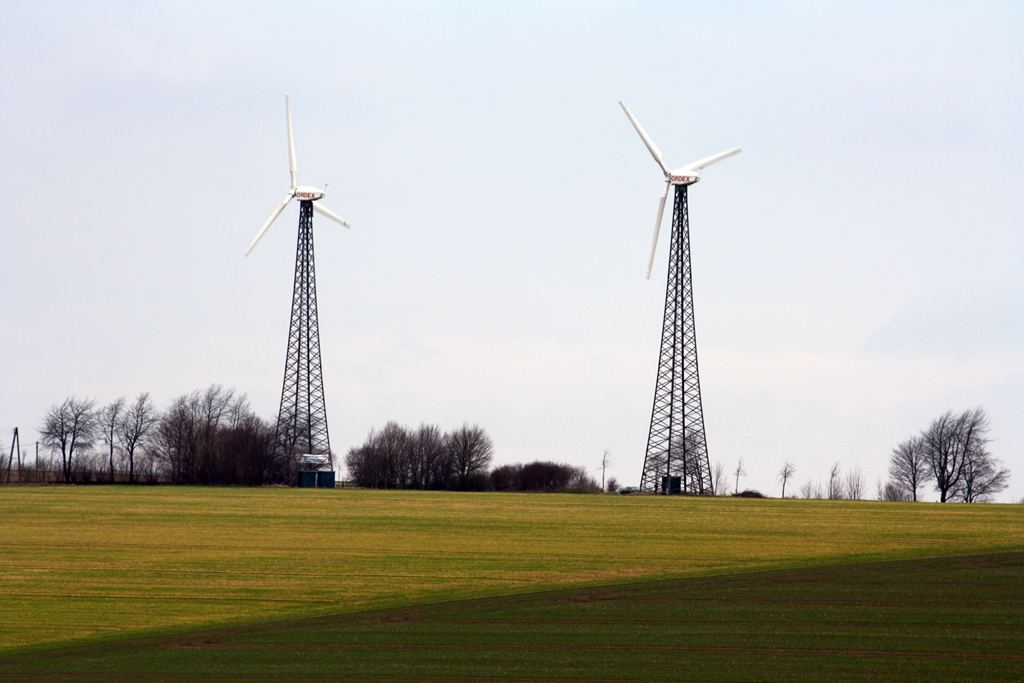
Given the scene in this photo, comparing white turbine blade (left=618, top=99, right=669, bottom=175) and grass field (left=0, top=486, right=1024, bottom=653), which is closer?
grass field (left=0, top=486, right=1024, bottom=653)

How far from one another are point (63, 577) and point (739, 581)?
26563 millimetres

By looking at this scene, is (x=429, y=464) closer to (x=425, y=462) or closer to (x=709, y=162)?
(x=425, y=462)

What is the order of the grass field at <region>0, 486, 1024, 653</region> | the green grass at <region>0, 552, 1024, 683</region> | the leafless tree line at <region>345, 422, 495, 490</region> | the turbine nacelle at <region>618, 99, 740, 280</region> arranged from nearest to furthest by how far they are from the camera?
the green grass at <region>0, 552, 1024, 683</region> → the grass field at <region>0, 486, 1024, 653</region> → the turbine nacelle at <region>618, 99, 740, 280</region> → the leafless tree line at <region>345, 422, 495, 490</region>

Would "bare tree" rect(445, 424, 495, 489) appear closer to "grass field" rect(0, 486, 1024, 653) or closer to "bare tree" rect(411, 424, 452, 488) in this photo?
"bare tree" rect(411, 424, 452, 488)

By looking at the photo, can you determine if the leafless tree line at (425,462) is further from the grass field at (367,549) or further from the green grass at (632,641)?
the green grass at (632,641)

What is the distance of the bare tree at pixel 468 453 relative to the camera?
13562 centimetres

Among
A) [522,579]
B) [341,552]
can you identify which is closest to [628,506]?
[341,552]

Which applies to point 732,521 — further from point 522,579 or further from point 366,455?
point 366,455

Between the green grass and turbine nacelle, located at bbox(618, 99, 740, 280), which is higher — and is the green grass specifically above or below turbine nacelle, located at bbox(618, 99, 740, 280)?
below

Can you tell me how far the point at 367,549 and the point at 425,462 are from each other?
84089 millimetres

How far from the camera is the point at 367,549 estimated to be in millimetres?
53875

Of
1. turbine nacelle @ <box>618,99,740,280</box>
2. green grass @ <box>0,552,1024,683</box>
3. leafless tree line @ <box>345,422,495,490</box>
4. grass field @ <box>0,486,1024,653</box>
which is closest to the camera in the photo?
green grass @ <box>0,552,1024,683</box>

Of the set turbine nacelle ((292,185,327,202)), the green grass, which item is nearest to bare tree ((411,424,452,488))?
turbine nacelle ((292,185,327,202))

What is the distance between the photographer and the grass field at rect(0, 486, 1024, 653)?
39812 mm
